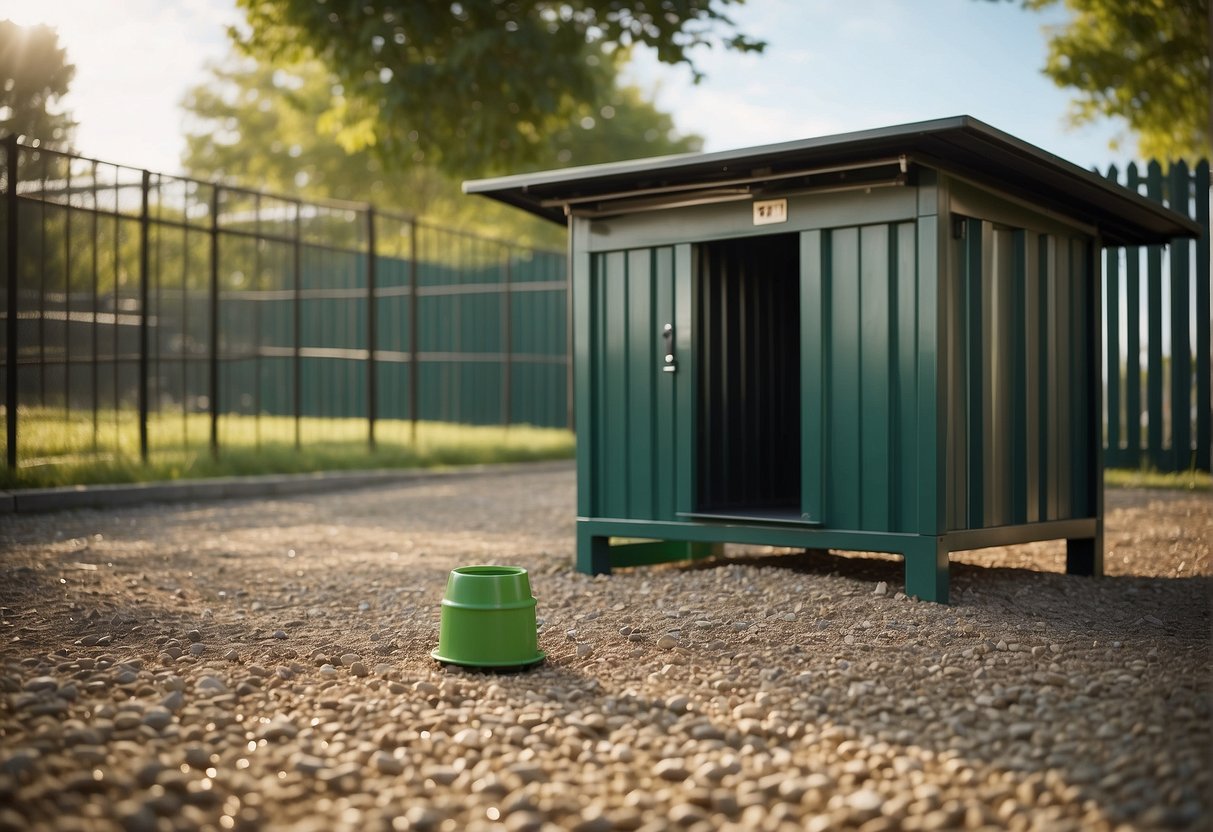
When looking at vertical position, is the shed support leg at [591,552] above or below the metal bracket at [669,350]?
below

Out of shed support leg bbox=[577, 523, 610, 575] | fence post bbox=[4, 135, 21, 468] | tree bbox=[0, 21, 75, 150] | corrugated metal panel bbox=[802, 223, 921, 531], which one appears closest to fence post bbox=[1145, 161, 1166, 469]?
corrugated metal panel bbox=[802, 223, 921, 531]

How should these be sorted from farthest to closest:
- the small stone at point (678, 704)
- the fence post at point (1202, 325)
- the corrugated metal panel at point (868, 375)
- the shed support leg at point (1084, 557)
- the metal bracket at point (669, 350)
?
the fence post at point (1202, 325), the shed support leg at point (1084, 557), the metal bracket at point (669, 350), the corrugated metal panel at point (868, 375), the small stone at point (678, 704)

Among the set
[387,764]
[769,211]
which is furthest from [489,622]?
[769,211]

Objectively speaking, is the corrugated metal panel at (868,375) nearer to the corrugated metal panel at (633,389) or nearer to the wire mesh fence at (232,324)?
the corrugated metal panel at (633,389)

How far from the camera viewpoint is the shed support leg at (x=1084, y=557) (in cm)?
684

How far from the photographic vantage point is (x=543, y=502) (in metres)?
11.0

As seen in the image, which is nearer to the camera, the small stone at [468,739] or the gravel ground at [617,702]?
the gravel ground at [617,702]

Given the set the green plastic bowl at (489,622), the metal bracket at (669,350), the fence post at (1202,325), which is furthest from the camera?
the fence post at (1202,325)

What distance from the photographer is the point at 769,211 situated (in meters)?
6.02

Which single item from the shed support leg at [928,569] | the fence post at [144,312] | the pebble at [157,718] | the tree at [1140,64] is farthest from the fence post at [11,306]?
the tree at [1140,64]

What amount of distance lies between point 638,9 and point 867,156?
6914 millimetres

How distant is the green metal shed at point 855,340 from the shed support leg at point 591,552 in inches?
0.5

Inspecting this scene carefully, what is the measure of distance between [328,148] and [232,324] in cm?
674

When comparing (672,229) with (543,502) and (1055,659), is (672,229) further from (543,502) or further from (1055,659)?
(543,502)
